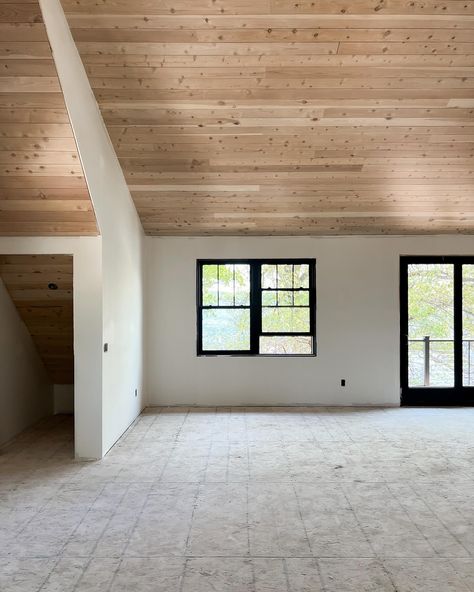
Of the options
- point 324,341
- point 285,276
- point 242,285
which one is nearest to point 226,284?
point 242,285

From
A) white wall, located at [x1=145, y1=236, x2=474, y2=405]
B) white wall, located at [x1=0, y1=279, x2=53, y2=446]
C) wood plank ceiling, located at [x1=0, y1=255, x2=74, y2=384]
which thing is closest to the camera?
wood plank ceiling, located at [x1=0, y1=255, x2=74, y2=384]

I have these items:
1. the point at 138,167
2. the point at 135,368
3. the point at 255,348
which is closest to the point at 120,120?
the point at 138,167

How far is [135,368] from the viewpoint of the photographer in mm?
6266

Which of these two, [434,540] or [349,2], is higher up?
[349,2]

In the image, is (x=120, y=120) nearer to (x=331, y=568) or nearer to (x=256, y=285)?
(x=256, y=285)

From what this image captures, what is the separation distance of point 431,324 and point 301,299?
70.8 inches

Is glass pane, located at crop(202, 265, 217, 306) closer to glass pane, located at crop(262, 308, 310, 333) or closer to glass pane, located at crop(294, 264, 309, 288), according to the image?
glass pane, located at crop(262, 308, 310, 333)

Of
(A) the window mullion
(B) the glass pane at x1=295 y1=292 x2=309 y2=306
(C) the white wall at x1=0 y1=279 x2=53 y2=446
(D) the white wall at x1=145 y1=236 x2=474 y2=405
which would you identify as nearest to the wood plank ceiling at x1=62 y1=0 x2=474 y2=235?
(D) the white wall at x1=145 y1=236 x2=474 y2=405

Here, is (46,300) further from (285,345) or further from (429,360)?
(429,360)

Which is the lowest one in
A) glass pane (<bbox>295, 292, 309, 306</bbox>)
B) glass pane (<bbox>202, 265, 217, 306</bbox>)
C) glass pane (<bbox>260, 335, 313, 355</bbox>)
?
glass pane (<bbox>260, 335, 313, 355</bbox>)

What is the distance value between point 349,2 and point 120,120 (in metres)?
2.22

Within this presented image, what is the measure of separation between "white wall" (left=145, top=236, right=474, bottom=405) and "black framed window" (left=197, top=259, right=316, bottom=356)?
157 millimetres

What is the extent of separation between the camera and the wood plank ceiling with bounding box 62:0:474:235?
3.88m

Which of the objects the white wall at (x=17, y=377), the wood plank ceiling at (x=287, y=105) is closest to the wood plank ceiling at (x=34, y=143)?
the wood plank ceiling at (x=287, y=105)
